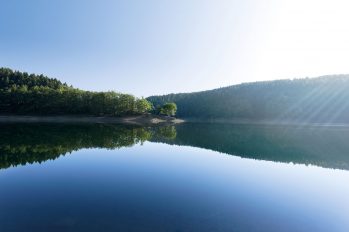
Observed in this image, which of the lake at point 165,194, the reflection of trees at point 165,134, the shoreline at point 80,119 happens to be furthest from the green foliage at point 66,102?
the lake at point 165,194

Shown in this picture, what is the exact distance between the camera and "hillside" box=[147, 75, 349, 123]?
476 ft

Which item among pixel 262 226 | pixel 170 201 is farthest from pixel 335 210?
pixel 170 201

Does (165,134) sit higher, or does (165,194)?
(165,134)

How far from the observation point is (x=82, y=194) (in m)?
14.9

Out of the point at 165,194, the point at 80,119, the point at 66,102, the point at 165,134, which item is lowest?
the point at 165,194

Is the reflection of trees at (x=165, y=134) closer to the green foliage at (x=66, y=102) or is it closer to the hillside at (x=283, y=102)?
the green foliage at (x=66, y=102)

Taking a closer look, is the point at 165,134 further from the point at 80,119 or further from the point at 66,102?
the point at 66,102

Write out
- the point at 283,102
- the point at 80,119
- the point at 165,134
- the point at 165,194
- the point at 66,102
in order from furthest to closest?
the point at 283,102 < the point at 66,102 < the point at 80,119 < the point at 165,134 < the point at 165,194

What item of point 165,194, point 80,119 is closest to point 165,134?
point 165,194

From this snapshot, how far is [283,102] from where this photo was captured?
531ft

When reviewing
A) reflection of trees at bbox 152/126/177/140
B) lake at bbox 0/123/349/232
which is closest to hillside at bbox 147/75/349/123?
reflection of trees at bbox 152/126/177/140

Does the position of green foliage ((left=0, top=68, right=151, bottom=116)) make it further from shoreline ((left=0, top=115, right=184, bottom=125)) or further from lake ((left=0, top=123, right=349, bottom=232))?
lake ((left=0, top=123, right=349, bottom=232))

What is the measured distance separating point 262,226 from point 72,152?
80.8ft

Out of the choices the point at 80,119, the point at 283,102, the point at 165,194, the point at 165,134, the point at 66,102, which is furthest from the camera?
A: the point at 283,102
